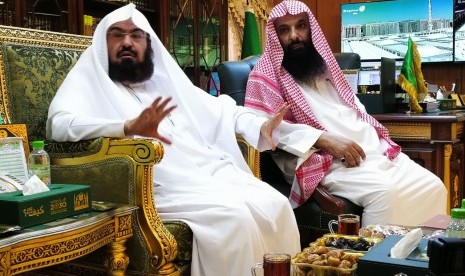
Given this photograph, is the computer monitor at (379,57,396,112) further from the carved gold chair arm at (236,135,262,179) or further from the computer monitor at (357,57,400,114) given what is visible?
the carved gold chair arm at (236,135,262,179)

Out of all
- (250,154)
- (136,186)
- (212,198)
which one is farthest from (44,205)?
(250,154)

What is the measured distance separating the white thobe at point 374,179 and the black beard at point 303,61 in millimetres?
73

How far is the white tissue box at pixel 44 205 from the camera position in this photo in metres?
1.53

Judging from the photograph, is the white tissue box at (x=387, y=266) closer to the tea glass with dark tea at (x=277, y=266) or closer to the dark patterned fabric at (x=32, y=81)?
the tea glass with dark tea at (x=277, y=266)

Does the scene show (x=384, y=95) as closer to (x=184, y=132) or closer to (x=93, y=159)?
(x=184, y=132)

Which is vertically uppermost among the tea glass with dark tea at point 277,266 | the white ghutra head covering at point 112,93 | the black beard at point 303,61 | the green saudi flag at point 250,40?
the green saudi flag at point 250,40

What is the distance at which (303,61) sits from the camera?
2945mm

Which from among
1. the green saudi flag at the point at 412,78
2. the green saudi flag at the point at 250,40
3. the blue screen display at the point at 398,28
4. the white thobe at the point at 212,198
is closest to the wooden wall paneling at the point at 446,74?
the blue screen display at the point at 398,28

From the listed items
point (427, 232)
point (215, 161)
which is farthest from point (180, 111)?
point (427, 232)

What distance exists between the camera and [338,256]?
137 centimetres

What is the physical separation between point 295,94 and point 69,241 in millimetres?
1507

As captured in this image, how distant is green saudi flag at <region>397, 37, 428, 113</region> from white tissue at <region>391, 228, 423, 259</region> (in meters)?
2.41

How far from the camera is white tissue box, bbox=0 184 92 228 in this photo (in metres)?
1.53

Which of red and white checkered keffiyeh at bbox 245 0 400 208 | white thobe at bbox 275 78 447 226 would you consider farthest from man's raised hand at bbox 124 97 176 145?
white thobe at bbox 275 78 447 226
